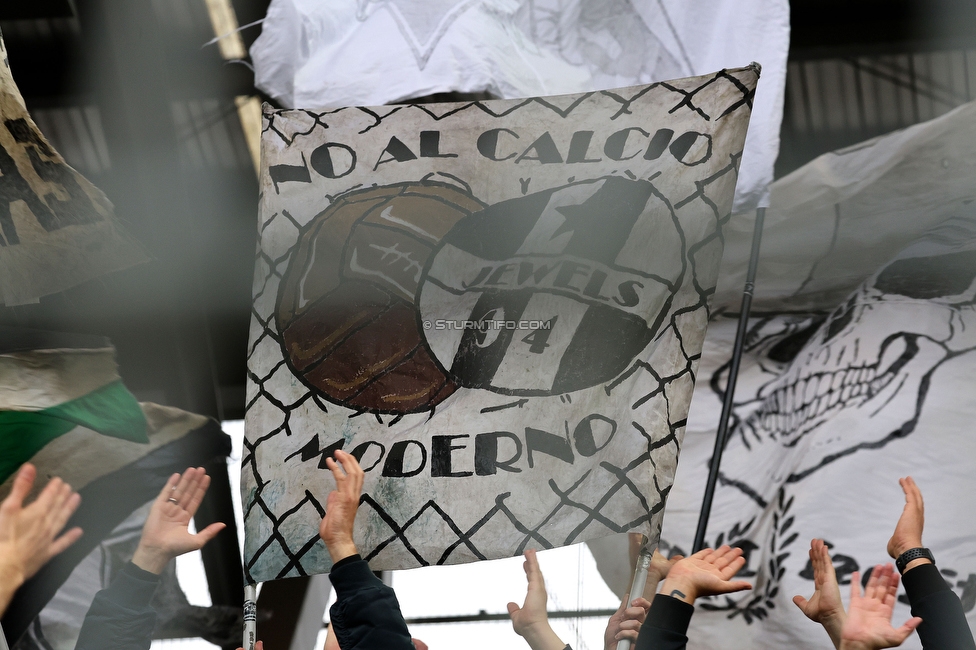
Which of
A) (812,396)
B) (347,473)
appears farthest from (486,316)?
(812,396)

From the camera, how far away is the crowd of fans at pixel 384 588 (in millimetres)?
2625

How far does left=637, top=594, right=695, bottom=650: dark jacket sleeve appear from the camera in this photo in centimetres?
260

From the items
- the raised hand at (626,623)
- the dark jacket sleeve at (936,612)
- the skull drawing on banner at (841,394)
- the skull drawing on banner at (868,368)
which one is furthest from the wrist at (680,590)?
the skull drawing on banner at (868,368)

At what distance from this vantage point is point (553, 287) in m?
3.31

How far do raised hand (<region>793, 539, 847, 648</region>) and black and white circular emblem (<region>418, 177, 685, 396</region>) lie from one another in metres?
0.92

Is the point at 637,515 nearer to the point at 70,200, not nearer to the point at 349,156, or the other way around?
the point at 349,156

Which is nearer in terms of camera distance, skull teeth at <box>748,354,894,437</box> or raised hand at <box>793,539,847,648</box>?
raised hand at <box>793,539,847,648</box>

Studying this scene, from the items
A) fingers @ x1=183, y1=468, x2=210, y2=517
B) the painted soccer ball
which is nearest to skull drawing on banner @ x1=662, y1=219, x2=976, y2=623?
the painted soccer ball

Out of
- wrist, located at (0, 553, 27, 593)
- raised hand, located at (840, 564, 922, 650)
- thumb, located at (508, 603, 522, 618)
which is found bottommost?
thumb, located at (508, 603, 522, 618)

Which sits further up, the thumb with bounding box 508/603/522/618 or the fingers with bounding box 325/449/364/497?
the fingers with bounding box 325/449/364/497

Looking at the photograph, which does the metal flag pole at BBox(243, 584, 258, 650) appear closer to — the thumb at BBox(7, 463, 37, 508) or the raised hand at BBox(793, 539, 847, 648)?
the thumb at BBox(7, 463, 37, 508)

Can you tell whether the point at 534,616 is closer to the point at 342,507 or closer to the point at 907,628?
the point at 342,507

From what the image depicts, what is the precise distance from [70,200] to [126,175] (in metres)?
2.64

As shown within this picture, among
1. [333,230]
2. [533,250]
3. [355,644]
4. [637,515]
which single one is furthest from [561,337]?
[355,644]
